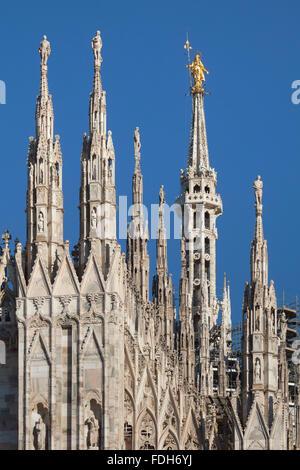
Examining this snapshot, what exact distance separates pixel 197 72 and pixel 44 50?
57955 mm

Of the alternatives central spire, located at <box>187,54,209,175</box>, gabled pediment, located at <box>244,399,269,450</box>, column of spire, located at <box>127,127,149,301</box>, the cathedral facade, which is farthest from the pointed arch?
central spire, located at <box>187,54,209,175</box>

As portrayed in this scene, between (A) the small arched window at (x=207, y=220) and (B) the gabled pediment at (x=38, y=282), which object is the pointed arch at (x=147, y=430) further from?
(A) the small arched window at (x=207, y=220)

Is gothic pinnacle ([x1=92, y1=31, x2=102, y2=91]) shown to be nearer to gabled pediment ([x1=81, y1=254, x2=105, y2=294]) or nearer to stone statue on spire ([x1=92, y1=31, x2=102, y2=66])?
stone statue on spire ([x1=92, y1=31, x2=102, y2=66])

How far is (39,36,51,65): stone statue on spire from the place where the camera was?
195 feet

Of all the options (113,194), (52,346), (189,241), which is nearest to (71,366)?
(52,346)

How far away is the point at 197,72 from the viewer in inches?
4596

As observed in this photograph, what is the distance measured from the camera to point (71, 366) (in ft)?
180

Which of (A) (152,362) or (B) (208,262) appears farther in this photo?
(B) (208,262)

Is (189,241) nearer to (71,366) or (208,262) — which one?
(208,262)

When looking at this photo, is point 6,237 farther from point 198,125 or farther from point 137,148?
point 198,125

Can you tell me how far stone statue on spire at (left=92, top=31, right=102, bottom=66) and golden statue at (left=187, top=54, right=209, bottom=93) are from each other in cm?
5679

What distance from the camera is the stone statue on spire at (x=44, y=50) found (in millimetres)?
59312
